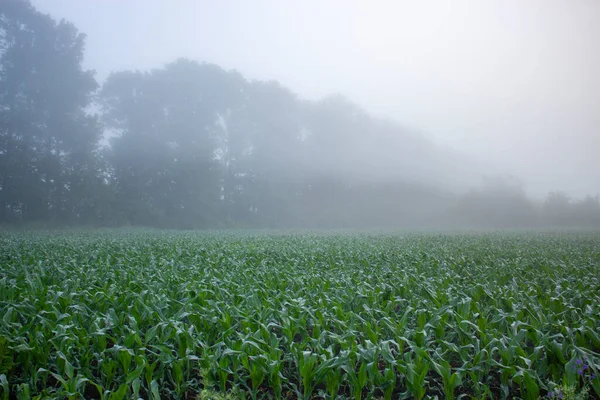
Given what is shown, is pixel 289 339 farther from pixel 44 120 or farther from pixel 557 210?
pixel 557 210

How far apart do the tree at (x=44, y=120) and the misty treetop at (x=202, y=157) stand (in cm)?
13

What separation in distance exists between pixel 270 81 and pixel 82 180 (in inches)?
A: 1599

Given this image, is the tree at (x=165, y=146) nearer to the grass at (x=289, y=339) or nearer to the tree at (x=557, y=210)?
the grass at (x=289, y=339)

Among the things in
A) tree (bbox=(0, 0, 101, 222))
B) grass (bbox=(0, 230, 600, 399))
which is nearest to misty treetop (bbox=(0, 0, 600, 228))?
tree (bbox=(0, 0, 101, 222))

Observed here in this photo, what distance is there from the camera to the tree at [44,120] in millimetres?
35312

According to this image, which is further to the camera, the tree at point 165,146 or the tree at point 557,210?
the tree at point 557,210

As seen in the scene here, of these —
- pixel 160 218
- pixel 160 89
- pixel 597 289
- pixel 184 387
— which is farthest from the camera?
pixel 160 89

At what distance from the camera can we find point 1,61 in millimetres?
39250

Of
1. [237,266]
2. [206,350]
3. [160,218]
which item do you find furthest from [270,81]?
[206,350]

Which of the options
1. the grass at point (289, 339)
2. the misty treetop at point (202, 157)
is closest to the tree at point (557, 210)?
the misty treetop at point (202, 157)

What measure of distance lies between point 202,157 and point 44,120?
1822 cm

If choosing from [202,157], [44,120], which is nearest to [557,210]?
[202,157]

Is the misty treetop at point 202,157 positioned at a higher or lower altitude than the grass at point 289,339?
higher

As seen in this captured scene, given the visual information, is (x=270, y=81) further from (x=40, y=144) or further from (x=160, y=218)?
(x=40, y=144)
